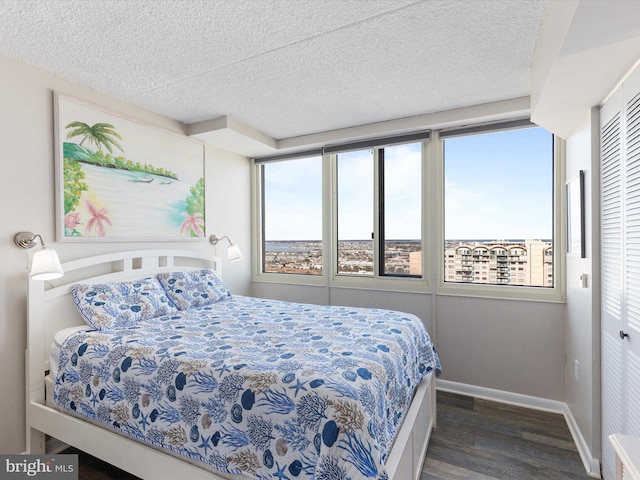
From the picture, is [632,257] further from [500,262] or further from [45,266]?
[45,266]

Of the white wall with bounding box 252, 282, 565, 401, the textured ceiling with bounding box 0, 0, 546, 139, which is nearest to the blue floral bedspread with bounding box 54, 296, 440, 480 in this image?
the white wall with bounding box 252, 282, 565, 401

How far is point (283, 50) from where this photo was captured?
2002mm

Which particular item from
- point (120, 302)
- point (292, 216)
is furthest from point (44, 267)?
point (292, 216)

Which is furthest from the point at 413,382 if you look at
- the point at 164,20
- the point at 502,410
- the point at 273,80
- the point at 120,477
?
the point at 164,20

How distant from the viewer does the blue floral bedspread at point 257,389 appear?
4.17ft

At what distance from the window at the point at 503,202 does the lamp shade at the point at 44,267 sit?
9.96 ft

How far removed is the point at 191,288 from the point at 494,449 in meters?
2.54

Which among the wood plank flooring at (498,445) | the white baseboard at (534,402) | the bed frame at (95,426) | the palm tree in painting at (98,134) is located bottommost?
the wood plank flooring at (498,445)

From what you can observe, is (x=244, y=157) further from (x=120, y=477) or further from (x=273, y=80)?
(x=120, y=477)

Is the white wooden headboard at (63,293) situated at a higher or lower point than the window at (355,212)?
lower

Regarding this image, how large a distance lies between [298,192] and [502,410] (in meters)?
2.93

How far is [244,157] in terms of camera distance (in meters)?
4.09

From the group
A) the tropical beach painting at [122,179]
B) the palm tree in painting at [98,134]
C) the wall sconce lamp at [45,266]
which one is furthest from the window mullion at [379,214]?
the wall sconce lamp at [45,266]

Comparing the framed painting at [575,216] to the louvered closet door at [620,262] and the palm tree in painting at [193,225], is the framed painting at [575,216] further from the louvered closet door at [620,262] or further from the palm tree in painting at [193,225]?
the palm tree in painting at [193,225]
